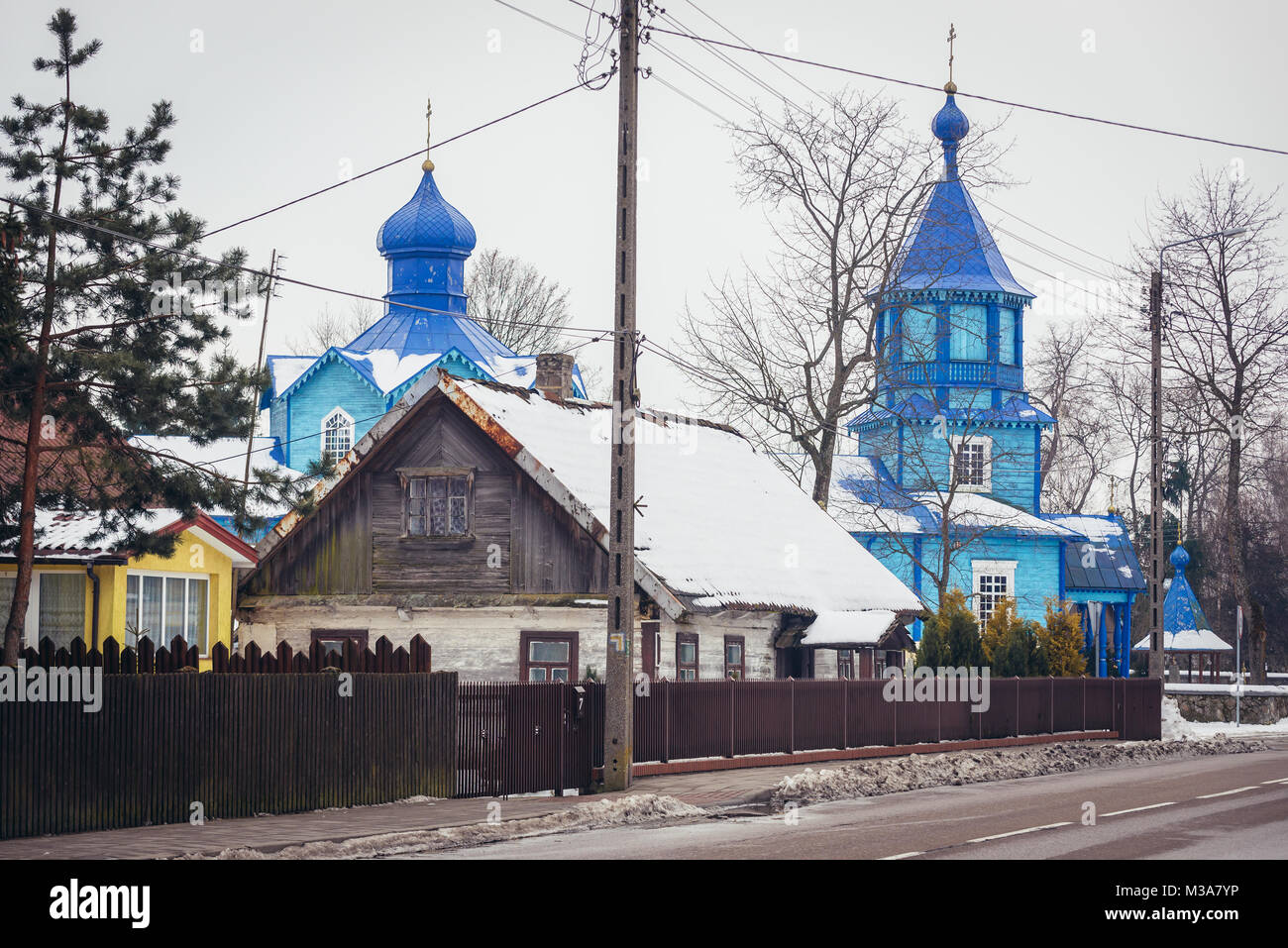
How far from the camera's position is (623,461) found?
21.8m

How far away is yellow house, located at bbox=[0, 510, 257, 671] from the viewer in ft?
89.0

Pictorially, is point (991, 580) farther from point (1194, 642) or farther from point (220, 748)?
point (220, 748)

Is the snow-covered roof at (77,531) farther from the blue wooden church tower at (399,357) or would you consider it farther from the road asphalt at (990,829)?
the blue wooden church tower at (399,357)

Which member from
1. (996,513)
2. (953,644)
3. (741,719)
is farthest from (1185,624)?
(741,719)

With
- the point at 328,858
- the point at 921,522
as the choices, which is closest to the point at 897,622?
the point at 328,858

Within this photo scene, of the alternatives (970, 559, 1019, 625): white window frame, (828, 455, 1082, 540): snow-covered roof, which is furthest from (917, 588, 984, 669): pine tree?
(970, 559, 1019, 625): white window frame

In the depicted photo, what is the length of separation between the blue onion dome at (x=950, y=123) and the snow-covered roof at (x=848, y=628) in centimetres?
3624

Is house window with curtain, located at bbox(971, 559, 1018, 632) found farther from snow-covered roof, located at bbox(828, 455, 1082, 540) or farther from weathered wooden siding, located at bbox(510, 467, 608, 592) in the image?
weathered wooden siding, located at bbox(510, 467, 608, 592)

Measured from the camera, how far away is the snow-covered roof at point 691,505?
29562mm

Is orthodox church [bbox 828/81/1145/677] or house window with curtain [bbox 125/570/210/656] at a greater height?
orthodox church [bbox 828/81/1145/677]

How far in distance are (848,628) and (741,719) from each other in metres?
6.56

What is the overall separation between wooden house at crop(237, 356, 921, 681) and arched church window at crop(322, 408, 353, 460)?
22588 mm

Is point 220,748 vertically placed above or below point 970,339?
below

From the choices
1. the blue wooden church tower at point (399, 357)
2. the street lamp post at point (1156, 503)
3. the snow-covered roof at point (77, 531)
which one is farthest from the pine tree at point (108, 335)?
the blue wooden church tower at point (399, 357)
